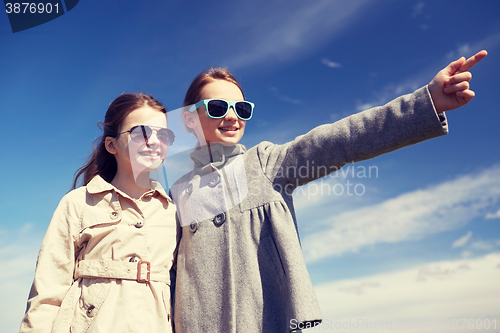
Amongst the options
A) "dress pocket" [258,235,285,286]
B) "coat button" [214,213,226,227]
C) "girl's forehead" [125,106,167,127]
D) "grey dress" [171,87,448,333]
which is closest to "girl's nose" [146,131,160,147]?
"girl's forehead" [125,106,167,127]

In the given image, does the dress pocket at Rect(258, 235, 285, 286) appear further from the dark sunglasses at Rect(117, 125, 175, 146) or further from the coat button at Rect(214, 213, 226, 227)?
the dark sunglasses at Rect(117, 125, 175, 146)

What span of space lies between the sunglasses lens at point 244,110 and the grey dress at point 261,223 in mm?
324

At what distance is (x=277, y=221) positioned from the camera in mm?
2879

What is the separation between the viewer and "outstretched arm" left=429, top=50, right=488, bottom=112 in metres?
2.28

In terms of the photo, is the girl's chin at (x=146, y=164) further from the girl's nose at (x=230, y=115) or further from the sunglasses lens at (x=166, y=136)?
the girl's nose at (x=230, y=115)

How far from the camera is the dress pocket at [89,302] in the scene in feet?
9.10

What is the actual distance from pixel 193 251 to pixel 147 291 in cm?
46

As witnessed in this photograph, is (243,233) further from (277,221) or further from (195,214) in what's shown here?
(195,214)

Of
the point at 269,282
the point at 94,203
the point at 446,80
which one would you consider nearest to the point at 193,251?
the point at 269,282

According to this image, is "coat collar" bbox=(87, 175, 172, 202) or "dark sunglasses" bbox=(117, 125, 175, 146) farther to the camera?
"dark sunglasses" bbox=(117, 125, 175, 146)

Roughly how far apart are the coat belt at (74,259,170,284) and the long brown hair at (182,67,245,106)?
5.15 ft

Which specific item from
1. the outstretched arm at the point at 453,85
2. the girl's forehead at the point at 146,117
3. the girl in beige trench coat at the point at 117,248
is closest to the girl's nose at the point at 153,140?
the girl in beige trench coat at the point at 117,248

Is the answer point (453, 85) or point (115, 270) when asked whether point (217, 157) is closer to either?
point (115, 270)

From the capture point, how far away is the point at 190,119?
140 inches
